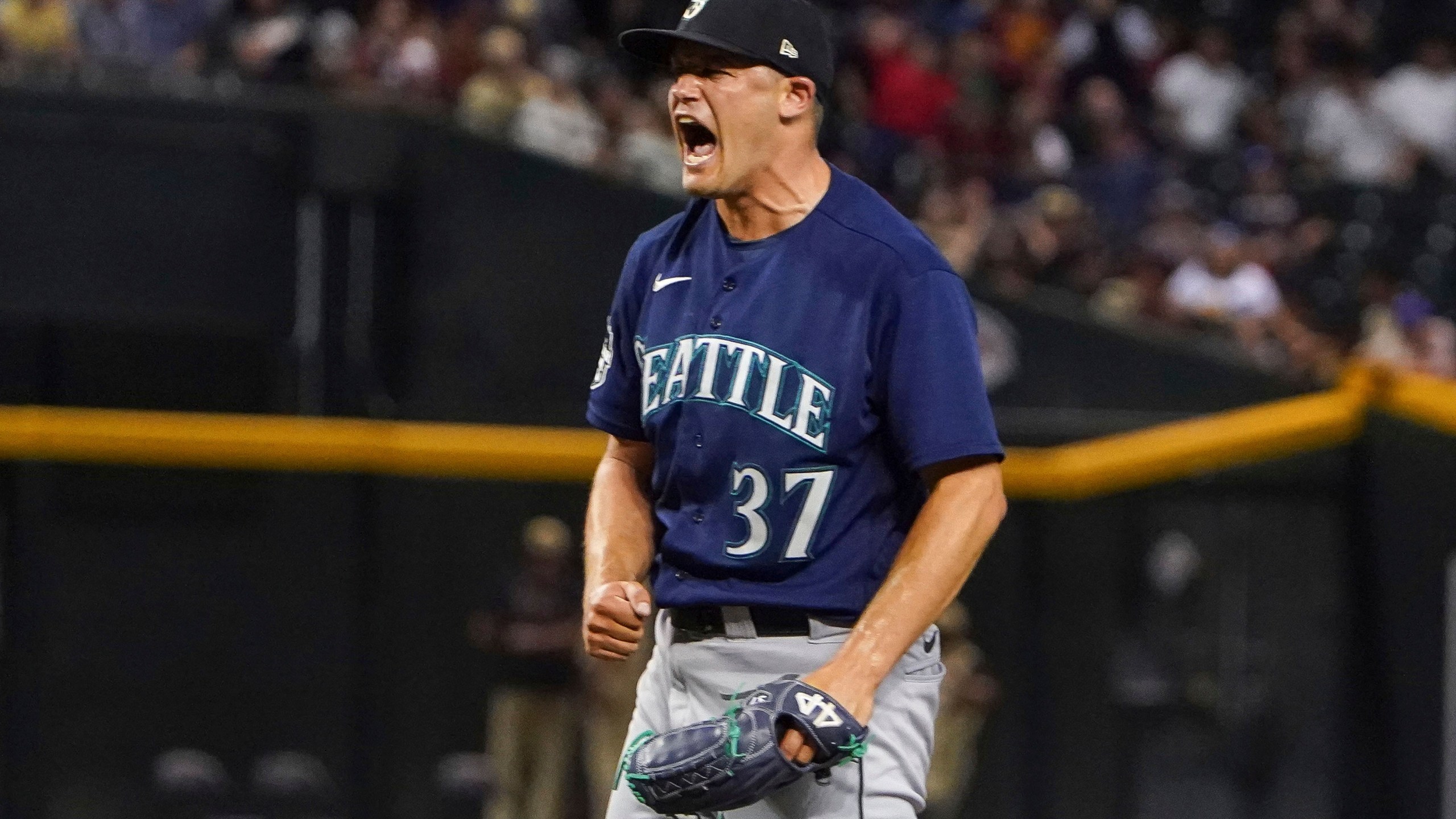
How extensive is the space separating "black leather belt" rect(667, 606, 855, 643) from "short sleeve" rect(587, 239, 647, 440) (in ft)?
1.09

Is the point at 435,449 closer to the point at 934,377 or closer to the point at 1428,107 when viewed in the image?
the point at 934,377

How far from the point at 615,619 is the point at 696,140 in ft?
2.10

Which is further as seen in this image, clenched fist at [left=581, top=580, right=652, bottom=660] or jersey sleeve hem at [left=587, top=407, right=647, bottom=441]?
jersey sleeve hem at [left=587, top=407, right=647, bottom=441]

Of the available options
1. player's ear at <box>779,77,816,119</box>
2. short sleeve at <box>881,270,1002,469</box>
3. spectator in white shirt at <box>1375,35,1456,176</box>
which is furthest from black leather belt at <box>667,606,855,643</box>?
spectator in white shirt at <box>1375,35,1456,176</box>

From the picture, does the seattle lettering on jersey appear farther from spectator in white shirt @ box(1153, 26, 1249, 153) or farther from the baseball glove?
spectator in white shirt @ box(1153, 26, 1249, 153)

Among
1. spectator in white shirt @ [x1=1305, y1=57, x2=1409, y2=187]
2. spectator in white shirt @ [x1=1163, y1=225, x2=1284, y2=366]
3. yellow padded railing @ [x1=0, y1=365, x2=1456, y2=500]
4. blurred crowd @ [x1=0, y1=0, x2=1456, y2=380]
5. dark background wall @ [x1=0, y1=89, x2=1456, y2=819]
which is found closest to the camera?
dark background wall @ [x1=0, y1=89, x2=1456, y2=819]

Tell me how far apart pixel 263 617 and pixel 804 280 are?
11.1ft

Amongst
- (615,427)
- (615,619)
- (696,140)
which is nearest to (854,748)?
(615,619)

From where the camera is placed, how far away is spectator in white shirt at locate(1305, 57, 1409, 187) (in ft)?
41.9

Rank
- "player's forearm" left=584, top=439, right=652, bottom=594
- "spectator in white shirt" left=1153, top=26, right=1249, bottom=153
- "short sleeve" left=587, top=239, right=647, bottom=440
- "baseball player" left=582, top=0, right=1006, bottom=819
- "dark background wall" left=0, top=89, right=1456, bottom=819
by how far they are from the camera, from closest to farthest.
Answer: "baseball player" left=582, top=0, right=1006, bottom=819
"player's forearm" left=584, top=439, right=652, bottom=594
"short sleeve" left=587, top=239, right=647, bottom=440
"dark background wall" left=0, top=89, right=1456, bottom=819
"spectator in white shirt" left=1153, top=26, right=1249, bottom=153

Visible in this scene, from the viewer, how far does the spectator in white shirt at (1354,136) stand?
1276 centimetres

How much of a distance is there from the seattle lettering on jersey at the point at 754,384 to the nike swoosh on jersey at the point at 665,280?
103 millimetres

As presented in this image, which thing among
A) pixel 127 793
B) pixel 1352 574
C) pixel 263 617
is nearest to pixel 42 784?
pixel 127 793

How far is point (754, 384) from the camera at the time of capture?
107 inches
